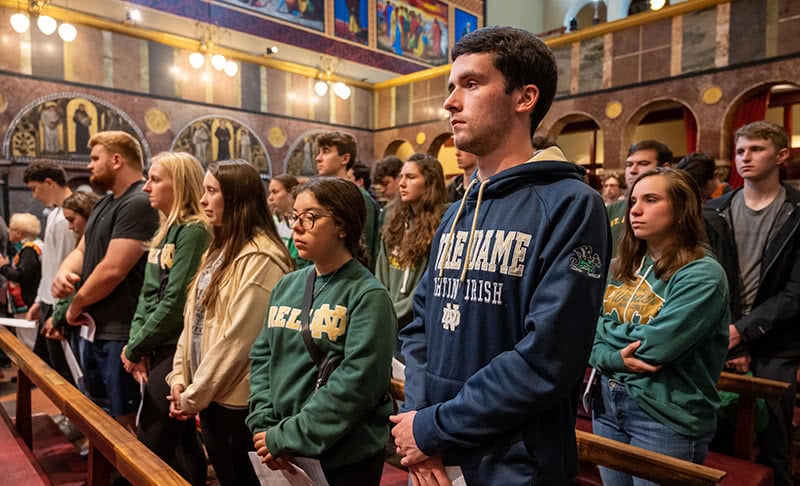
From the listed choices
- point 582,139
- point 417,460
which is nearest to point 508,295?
point 417,460

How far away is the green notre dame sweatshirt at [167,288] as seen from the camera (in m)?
2.61

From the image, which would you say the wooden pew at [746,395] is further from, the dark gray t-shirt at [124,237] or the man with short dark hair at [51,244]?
the man with short dark hair at [51,244]

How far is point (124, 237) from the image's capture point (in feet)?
9.71

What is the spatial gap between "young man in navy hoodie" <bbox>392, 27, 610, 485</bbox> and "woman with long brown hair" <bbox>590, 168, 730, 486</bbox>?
0.85 m

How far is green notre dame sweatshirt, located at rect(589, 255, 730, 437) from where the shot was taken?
1.92 m

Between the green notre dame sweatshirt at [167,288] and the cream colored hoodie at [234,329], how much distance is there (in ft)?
0.88

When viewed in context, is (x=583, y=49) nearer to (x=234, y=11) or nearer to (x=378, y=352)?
(x=234, y=11)

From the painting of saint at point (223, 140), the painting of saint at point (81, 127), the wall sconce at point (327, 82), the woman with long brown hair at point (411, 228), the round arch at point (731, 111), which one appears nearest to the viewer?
the woman with long brown hair at point (411, 228)

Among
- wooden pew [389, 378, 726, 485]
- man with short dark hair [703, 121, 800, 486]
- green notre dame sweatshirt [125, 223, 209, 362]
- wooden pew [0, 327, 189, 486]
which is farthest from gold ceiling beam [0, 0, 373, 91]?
wooden pew [389, 378, 726, 485]

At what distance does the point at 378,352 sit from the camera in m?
1.85

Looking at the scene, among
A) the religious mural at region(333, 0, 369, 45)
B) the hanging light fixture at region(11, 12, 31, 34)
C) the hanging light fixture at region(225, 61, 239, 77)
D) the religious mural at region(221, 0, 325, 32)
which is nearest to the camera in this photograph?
the hanging light fixture at region(11, 12, 31, 34)

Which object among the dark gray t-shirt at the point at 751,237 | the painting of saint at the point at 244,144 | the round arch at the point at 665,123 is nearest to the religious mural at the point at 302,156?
the painting of saint at the point at 244,144

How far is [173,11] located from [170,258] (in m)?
10.0

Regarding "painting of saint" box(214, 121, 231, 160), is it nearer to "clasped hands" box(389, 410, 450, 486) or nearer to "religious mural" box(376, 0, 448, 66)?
"religious mural" box(376, 0, 448, 66)
